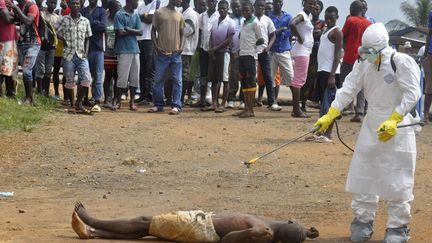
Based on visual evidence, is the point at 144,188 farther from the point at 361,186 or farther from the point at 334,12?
the point at 334,12

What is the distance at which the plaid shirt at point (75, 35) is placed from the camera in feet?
46.4

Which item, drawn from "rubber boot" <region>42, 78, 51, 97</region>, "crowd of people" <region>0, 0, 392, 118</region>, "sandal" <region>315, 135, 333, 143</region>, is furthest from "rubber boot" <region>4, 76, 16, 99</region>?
"sandal" <region>315, 135, 333, 143</region>

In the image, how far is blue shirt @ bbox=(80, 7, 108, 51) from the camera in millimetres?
14602

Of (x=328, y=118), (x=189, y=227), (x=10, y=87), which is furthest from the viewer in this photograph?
(x=10, y=87)

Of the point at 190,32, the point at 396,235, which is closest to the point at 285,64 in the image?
the point at 190,32

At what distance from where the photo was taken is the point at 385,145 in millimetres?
7055

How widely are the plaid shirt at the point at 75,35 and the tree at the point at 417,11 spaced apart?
41147mm

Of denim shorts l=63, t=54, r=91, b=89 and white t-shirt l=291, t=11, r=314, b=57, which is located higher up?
white t-shirt l=291, t=11, r=314, b=57

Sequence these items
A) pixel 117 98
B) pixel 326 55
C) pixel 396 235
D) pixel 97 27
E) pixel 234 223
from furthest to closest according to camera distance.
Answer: pixel 117 98, pixel 97 27, pixel 326 55, pixel 396 235, pixel 234 223

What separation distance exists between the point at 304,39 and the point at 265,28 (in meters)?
0.69

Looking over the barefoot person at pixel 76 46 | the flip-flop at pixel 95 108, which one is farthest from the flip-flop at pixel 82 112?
the flip-flop at pixel 95 108

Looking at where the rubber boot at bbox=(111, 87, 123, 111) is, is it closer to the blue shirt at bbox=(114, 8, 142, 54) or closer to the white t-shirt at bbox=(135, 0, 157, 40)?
the blue shirt at bbox=(114, 8, 142, 54)

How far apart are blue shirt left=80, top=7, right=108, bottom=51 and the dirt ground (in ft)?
4.13

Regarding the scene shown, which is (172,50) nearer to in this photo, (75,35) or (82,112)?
(75,35)
